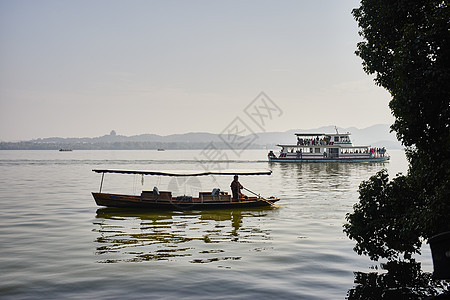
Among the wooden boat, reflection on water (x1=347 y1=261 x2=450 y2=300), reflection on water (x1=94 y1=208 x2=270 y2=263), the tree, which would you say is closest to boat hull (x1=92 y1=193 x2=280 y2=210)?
the wooden boat

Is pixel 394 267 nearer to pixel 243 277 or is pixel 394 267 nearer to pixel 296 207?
pixel 243 277

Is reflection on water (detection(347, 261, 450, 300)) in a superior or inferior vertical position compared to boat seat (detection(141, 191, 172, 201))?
inferior

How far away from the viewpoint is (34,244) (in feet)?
64.1

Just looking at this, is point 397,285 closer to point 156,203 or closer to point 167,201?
point 167,201

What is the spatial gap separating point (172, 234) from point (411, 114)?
46.4 feet

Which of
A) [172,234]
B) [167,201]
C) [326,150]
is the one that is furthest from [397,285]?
[326,150]

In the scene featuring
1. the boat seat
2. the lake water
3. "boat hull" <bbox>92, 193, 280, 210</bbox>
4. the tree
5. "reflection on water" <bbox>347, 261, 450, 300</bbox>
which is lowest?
"reflection on water" <bbox>347, 261, 450, 300</bbox>

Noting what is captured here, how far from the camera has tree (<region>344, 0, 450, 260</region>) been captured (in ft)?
34.3

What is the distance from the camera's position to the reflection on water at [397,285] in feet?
40.6

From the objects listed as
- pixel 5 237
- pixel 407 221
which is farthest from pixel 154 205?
pixel 407 221

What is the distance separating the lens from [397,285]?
13.3 m

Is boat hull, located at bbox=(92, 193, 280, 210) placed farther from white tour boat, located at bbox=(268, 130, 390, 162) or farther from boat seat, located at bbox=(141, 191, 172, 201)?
white tour boat, located at bbox=(268, 130, 390, 162)

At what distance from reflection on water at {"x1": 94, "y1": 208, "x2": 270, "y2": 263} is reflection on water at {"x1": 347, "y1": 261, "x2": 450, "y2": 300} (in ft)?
16.6

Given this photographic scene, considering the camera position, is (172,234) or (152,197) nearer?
(172,234)
